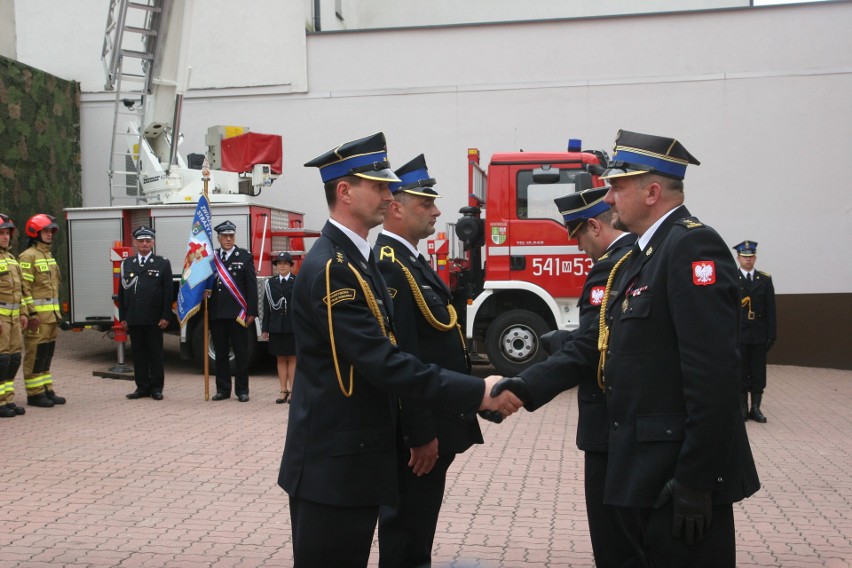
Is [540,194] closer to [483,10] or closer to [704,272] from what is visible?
[704,272]

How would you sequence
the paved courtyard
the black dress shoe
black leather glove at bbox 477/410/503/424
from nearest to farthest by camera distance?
black leather glove at bbox 477/410/503/424, the paved courtyard, the black dress shoe

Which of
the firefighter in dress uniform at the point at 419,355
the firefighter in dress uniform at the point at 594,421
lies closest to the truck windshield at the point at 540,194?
the firefighter in dress uniform at the point at 419,355

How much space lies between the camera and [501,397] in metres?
3.77

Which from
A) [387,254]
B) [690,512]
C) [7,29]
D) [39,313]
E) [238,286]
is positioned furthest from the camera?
[7,29]

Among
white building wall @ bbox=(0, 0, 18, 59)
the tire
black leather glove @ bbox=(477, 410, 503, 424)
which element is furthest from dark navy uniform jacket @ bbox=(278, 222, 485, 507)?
white building wall @ bbox=(0, 0, 18, 59)

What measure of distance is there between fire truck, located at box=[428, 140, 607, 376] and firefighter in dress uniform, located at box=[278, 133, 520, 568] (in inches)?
348

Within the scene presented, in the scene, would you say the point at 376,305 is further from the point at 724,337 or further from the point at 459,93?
the point at 459,93

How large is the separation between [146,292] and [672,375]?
31.2ft

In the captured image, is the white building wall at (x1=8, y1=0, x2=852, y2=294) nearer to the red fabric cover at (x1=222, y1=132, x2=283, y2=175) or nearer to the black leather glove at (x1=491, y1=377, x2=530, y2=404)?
the red fabric cover at (x1=222, y1=132, x2=283, y2=175)

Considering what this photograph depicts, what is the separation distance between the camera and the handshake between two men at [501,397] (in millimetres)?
3709

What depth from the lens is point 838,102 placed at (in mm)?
15844

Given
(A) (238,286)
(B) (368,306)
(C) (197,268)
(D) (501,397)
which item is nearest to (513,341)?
(A) (238,286)

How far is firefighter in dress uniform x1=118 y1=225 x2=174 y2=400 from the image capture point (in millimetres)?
11695

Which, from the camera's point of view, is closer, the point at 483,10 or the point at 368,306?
the point at 368,306
